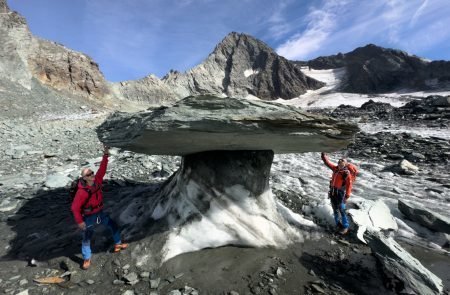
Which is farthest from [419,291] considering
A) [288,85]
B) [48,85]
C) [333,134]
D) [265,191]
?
[288,85]

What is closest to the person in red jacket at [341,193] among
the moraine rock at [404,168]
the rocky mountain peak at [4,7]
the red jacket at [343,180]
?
the red jacket at [343,180]

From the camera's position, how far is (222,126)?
506 centimetres

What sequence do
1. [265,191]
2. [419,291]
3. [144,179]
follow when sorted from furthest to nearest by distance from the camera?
[144,179] → [265,191] → [419,291]

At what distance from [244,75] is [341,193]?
362 feet

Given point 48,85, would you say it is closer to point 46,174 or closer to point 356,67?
point 46,174

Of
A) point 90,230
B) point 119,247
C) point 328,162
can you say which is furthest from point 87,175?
point 328,162

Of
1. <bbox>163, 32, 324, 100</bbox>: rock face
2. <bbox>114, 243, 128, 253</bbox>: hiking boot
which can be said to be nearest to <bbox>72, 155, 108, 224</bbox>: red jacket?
<bbox>114, 243, 128, 253</bbox>: hiking boot

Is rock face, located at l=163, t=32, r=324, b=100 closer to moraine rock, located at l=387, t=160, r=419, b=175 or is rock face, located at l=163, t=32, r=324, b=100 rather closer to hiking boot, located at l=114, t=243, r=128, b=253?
moraine rock, located at l=387, t=160, r=419, b=175

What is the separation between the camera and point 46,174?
1145 centimetres

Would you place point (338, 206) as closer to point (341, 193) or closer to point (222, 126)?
point (341, 193)

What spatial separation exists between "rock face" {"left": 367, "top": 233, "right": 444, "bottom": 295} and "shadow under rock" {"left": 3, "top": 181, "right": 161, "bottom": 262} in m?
4.76

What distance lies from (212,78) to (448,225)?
107636mm

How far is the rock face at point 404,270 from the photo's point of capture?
16.0 ft

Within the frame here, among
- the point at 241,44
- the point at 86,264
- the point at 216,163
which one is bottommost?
the point at 86,264
